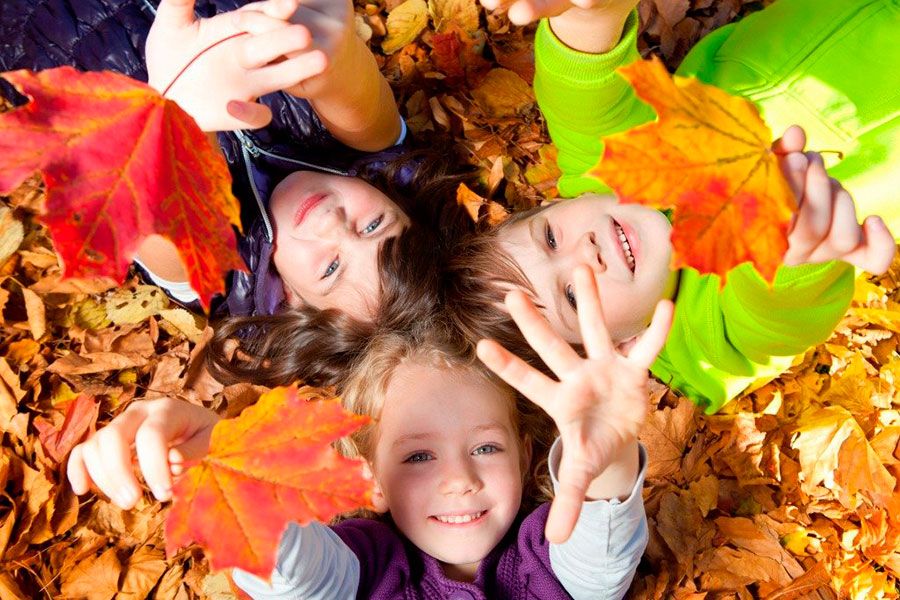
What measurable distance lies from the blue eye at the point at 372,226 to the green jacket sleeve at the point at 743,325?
69 cm

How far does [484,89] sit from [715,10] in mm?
649

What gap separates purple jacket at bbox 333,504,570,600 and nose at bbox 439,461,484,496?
0.18 m

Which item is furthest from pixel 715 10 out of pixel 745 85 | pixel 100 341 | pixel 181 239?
pixel 100 341

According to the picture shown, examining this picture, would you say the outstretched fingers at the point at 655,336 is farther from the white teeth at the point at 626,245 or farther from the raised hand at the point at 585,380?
the white teeth at the point at 626,245

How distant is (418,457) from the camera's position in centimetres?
132

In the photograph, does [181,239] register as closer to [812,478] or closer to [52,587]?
[52,587]

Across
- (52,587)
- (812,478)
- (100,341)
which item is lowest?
(812,478)

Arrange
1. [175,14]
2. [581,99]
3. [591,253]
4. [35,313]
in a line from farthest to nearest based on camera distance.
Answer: [35,313] → [581,99] → [591,253] → [175,14]

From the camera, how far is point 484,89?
6.49ft

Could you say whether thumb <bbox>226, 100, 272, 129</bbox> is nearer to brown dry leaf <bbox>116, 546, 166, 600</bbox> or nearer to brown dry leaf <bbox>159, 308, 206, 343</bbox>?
brown dry leaf <bbox>159, 308, 206, 343</bbox>

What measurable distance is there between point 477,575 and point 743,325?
700 mm

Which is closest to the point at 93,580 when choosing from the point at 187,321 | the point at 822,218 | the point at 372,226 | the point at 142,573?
the point at 142,573

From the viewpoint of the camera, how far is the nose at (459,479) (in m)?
1.26

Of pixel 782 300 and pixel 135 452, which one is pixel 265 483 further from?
pixel 782 300
